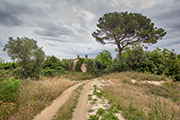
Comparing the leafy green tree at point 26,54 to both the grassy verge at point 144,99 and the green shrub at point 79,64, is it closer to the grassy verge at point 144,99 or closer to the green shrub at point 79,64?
the grassy verge at point 144,99

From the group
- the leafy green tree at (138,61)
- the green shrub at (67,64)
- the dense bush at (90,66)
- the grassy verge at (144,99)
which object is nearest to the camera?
the grassy verge at (144,99)

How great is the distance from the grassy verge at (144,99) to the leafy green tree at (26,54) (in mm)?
9486

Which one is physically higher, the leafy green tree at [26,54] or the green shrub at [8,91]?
the leafy green tree at [26,54]

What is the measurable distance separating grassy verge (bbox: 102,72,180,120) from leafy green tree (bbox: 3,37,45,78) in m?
9.49

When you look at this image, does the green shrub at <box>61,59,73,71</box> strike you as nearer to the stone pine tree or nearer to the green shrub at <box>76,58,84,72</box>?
the green shrub at <box>76,58,84,72</box>

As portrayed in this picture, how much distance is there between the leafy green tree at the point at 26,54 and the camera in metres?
10.8

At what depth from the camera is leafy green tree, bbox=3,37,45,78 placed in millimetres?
10820

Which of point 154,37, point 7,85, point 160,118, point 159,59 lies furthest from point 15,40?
point 154,37

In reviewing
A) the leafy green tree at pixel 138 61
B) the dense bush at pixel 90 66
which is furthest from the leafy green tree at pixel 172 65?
the dense bush at pixel 90 66

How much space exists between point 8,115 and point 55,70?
15.8 meters

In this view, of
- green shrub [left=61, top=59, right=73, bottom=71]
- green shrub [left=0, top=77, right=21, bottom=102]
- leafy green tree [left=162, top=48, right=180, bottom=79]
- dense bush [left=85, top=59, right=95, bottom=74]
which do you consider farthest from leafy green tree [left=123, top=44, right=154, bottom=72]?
green shrub [left=0, top=77, right=21, bottom=102]

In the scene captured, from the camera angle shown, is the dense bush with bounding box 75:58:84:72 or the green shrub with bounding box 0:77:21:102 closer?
the green shrub with bounding box 0:77:21:102

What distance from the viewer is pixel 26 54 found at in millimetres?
11422

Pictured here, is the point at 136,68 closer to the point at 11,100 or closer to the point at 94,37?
the point at 94,37
